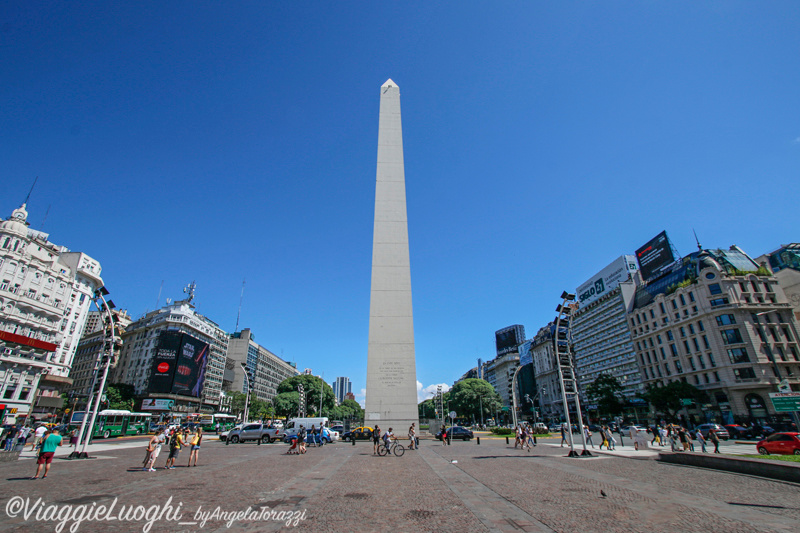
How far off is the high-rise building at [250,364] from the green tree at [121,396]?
3151 cm

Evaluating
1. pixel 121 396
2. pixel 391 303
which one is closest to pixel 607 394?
pixel 391 303

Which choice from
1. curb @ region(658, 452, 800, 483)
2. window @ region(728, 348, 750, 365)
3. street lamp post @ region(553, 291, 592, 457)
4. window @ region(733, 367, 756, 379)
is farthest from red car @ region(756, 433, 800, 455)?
window @ region(728, 348, 750, 365)

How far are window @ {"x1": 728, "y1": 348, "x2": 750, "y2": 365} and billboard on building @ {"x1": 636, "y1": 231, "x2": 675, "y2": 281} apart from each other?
21.1m

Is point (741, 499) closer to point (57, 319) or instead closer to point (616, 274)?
point (57, 319)

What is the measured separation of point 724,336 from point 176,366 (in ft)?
309

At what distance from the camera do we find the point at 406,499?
28.3 ft

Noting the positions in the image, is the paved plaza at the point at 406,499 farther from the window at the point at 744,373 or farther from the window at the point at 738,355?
the window at the point at 738,355

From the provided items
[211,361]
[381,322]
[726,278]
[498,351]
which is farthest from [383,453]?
[498,351]

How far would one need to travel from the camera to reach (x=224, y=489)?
9.66 meters

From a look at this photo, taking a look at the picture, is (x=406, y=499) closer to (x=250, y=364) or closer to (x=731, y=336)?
(x=731, y=336)

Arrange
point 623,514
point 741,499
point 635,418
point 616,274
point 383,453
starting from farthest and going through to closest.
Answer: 1. point 616,274
2. point 635,418
3. point 383,453
4. point 741,499
5. point 623,514

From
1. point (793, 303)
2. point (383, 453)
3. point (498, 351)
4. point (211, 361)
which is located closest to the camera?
point (383, 453)

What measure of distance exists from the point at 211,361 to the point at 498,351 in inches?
4182

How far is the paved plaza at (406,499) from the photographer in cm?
641
